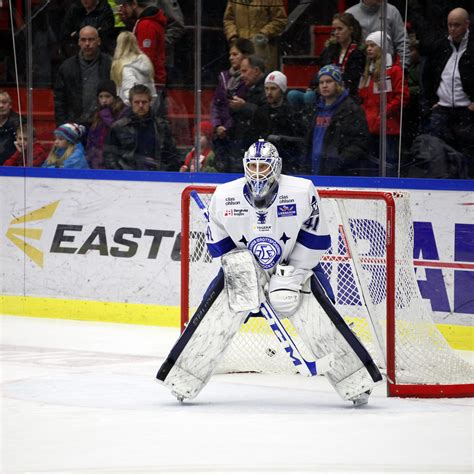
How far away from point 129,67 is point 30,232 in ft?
4.63

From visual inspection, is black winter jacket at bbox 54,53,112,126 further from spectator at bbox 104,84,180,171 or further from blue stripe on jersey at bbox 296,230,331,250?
blue stripe on jersey at bbox 296,230,331,250

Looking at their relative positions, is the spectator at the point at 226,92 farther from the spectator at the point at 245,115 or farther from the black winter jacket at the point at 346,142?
the black winter jacket at the point at 346,142

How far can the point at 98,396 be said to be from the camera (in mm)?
6672

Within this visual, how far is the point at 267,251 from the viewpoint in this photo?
6484 mm

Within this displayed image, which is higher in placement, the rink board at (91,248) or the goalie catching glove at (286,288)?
the goalie catching glove at (286,288)

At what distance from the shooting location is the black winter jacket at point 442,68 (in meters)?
8.40

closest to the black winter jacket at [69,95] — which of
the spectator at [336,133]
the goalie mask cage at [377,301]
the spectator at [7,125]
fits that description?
the spectator at [7,125]

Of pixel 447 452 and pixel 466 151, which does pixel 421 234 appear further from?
pixel 447 452

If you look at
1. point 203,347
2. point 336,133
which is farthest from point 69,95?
point 203,347

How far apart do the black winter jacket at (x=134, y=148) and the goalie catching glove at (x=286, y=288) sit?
3.27 m

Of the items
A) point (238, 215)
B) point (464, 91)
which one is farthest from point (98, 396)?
point (464, 91)

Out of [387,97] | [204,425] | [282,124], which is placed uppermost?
[387,97]

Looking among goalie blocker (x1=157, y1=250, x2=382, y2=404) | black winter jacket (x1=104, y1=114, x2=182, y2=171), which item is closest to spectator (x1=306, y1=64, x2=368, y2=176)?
black winter jacket (x1=104, y1=114, x2=182, y2=171)

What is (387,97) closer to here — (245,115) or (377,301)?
(245,115)
